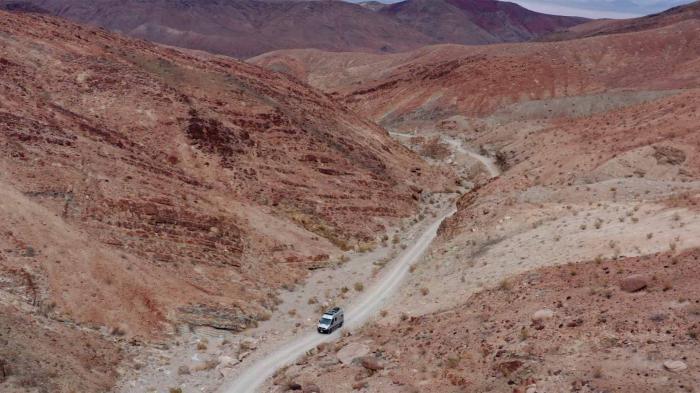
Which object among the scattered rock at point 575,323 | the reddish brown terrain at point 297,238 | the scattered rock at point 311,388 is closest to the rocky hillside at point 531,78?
the reddish brown terrain at point 297,238

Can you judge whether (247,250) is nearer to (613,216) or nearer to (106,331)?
(106,331)

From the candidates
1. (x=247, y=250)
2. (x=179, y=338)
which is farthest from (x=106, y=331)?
(x=247, y=250)

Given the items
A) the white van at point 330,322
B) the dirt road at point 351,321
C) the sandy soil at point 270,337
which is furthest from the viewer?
the white van at point 330,322

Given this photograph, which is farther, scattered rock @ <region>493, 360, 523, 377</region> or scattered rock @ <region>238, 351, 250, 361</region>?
scattered rock @ <region>238, 351, 250, 361</region>

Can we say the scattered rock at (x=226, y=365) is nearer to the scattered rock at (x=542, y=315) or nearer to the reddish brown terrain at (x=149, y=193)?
the reddish brown terrain at (x=149, y=193)

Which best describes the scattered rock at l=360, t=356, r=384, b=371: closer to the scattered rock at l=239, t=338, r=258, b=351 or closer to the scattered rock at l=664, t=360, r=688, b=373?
the scattered rock at l=239, t=338, r=258, b=351

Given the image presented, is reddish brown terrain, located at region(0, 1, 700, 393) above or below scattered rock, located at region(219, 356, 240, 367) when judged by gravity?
above

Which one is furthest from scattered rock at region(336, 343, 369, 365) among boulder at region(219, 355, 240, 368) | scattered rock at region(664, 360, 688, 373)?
scattered rock at region(664, 360, 688, 373)
